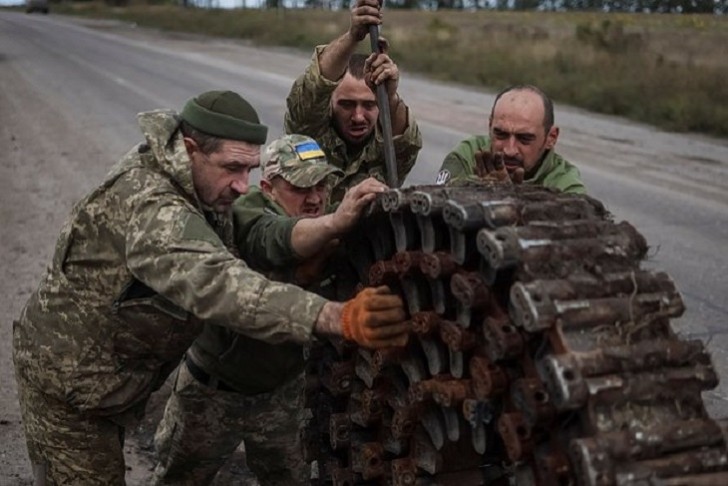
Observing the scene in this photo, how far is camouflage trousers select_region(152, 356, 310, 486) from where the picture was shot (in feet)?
13.8

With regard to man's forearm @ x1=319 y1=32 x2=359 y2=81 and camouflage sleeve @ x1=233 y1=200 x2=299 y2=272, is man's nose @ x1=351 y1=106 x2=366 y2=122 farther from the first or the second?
camouflage sleeve @ x1=233 y1=200 x2=299 y2=272

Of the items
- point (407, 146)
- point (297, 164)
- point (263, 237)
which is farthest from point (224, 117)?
point (407, 146)

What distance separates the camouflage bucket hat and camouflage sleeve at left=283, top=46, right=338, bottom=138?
73 centimetres

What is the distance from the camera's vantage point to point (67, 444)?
12.6 feet

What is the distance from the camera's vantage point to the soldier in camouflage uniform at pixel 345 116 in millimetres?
4872

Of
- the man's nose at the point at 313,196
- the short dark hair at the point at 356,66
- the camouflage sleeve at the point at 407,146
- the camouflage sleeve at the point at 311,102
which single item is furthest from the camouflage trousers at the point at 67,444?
the short dark hair at the point at 356,66

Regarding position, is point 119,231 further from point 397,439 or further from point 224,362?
point 397,439

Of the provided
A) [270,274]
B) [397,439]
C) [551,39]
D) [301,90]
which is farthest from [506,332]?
[551,39]

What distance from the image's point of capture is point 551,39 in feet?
98.6

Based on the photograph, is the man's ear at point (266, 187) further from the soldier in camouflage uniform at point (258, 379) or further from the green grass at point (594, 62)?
Result: the green grass at point (594, 62)

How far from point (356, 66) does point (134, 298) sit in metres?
1.91

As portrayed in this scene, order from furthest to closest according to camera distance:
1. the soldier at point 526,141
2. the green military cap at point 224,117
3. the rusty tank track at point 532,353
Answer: the soldier at point 526,141 → the green military cap at point 224,117 → the rusty tank track at point 532,353

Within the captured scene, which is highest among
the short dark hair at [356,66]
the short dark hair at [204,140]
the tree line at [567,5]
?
the short dark hair at [356,66]

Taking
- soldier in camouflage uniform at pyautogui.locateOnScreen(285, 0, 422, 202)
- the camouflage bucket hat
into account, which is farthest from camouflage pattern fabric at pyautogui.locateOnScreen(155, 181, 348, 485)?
soldier in camouflage uniform at pyautogui.locateOnScreen(285, 0, 422, 202)
